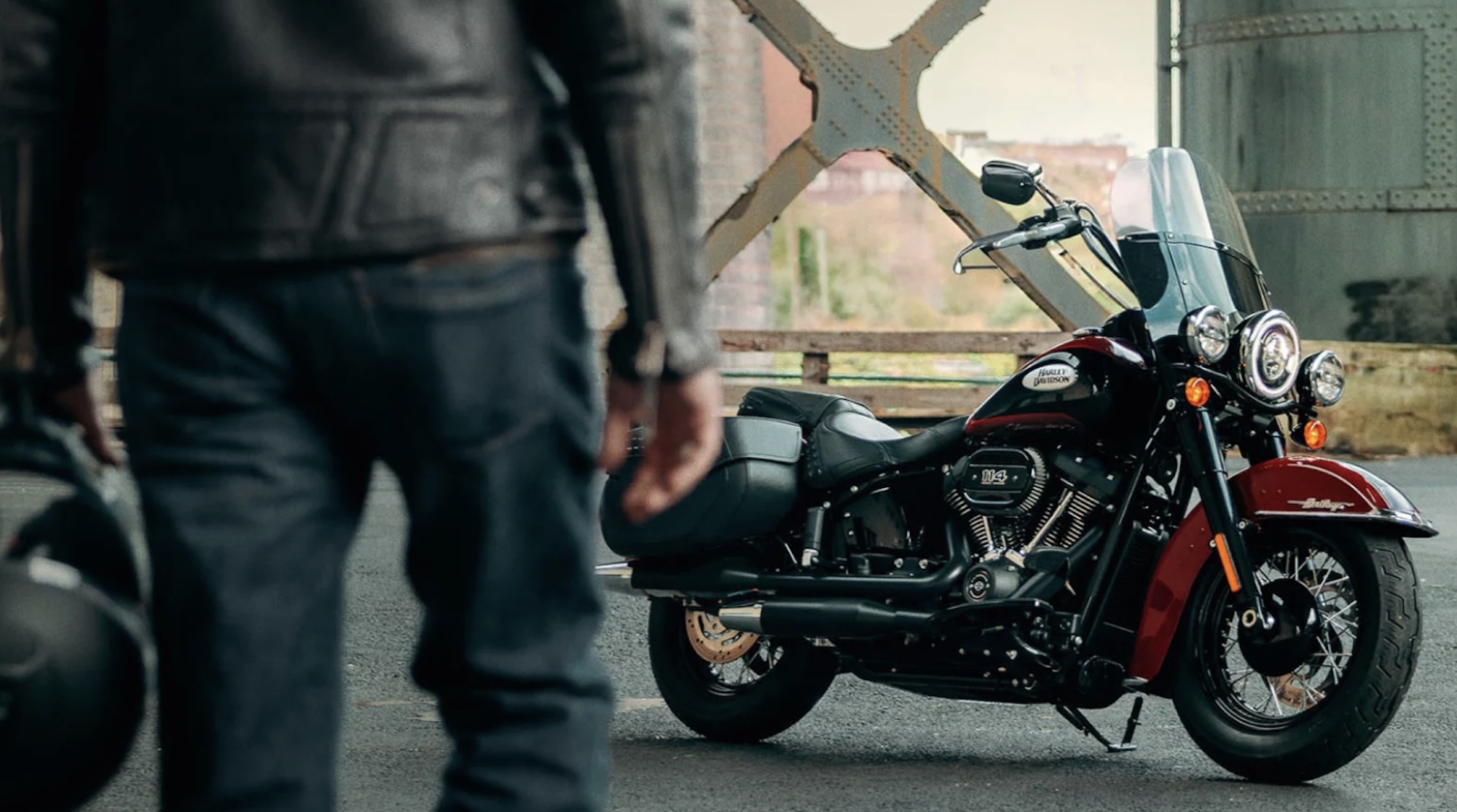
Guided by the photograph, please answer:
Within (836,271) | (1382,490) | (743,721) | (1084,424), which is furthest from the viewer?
(836,271)

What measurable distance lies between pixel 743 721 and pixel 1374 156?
11743 mm

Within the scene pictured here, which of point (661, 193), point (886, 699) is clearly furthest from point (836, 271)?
point (661, 193)

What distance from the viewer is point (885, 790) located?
5031mm

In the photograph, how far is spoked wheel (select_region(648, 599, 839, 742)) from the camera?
565 centimetres

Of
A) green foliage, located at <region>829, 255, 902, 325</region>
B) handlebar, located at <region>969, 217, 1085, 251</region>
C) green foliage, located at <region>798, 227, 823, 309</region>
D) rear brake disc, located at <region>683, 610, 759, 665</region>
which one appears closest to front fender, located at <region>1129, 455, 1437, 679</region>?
handlebar, located at <region>969, 217, 1085, 251</region>

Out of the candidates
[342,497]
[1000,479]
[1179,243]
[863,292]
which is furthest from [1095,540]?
[863,292]

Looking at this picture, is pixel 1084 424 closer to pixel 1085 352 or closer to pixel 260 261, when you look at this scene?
pixel 1085 352

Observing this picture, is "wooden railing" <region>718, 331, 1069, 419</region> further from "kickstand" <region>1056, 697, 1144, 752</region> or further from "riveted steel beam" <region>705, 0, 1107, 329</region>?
"kickstand" <region>1056, 697, 1144, 752</region>

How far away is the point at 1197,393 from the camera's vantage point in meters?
5.20

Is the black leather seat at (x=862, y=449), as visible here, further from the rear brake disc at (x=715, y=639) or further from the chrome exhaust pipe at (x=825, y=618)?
the rear brake disc at (x=715, y=639)

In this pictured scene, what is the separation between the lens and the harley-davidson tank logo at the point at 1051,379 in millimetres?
5312

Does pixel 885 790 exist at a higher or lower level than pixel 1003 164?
lower

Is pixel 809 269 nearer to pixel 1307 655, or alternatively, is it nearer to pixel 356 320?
pixel 1307 655

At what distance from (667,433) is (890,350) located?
1607 cm
